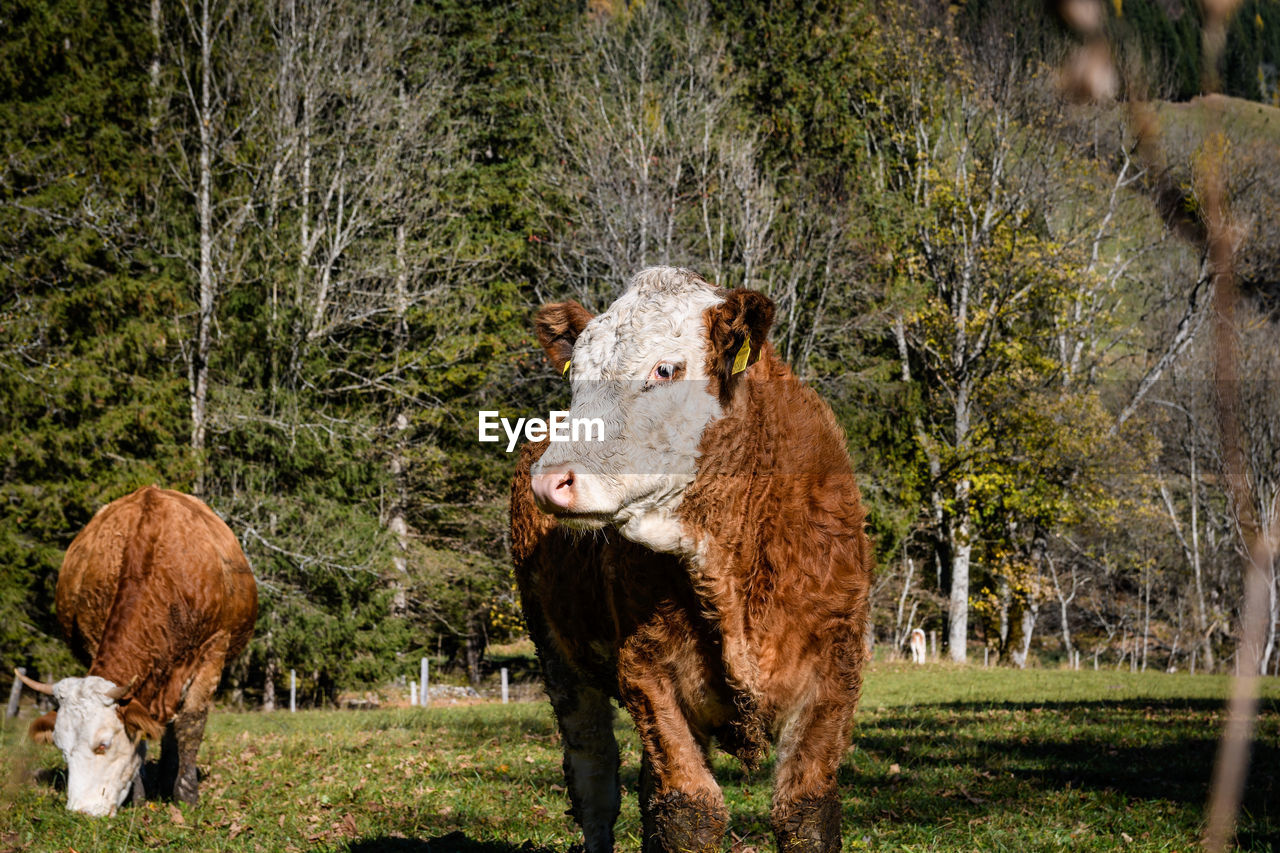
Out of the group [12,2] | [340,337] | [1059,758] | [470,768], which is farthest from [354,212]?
[1059,758]

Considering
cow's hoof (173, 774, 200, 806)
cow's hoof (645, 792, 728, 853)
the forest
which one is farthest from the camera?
the forest

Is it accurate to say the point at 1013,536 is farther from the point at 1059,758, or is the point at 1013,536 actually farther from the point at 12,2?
the point at 12,2

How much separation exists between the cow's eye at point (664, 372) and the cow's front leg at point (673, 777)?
1.13 metres

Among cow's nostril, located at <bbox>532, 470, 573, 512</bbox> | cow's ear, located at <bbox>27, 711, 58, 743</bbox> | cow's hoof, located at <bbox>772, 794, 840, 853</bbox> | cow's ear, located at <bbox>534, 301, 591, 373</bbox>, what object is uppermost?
cow's ear, located at <bbox>534, 301, 591, 373</bbox>

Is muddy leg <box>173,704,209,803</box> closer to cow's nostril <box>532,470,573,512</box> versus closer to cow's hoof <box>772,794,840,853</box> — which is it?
cow's hoof <box>772,794,840,853</box>

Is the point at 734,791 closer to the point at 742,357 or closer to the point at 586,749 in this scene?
the point at 586,749

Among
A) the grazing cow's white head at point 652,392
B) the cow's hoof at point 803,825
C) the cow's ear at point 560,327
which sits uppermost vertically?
the cow's ear at point 560,327

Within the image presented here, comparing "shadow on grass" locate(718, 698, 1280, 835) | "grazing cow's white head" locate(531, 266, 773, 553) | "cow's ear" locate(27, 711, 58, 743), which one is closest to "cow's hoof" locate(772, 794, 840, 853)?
"grazing cow's white head" locate(531, 266, 773, 553)

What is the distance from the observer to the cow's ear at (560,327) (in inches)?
179

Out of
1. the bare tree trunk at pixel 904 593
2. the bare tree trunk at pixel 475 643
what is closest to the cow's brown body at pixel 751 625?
the bare tree trunk at pixel 475 643

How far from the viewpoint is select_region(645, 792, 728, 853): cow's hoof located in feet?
12.6

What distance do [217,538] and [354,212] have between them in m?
14.3

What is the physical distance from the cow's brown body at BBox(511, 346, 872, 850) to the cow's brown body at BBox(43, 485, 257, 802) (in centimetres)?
530

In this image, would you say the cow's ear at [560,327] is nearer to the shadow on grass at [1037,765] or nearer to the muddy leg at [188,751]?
the shadow on grass at [1037,765]
